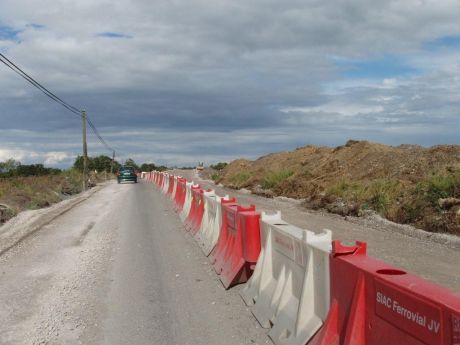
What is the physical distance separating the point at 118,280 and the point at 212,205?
3.04 meters

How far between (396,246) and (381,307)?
798 cm

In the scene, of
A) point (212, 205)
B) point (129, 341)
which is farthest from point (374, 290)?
point (212, 205)

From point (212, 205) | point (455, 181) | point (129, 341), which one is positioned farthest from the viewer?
point (455, 181)

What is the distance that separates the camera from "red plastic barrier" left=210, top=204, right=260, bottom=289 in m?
6.96

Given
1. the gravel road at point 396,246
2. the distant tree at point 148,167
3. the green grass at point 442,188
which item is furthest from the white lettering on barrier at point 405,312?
the distant tree at point 148,167

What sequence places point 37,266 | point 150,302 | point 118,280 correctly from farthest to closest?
point 37,266 → point 118,280 → point 150,302

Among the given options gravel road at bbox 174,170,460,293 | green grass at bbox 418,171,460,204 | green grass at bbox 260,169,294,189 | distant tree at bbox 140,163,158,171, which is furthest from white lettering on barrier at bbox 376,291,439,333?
distant tree at bbox 140,163,158,171

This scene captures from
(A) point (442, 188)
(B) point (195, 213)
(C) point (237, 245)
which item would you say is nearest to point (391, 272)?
(C) point (237, 245)

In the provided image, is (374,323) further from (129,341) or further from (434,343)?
(129,341)

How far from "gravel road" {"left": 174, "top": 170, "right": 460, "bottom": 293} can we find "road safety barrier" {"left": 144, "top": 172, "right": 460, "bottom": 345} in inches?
119

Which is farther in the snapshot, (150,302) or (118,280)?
(118,280)

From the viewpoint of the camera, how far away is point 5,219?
18500 millimetres

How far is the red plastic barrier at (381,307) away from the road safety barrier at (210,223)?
506cm

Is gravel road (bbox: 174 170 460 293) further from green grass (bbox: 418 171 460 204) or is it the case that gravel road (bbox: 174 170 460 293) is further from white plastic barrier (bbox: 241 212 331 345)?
white plastic barrier (bbox: 241 212 331 345)
